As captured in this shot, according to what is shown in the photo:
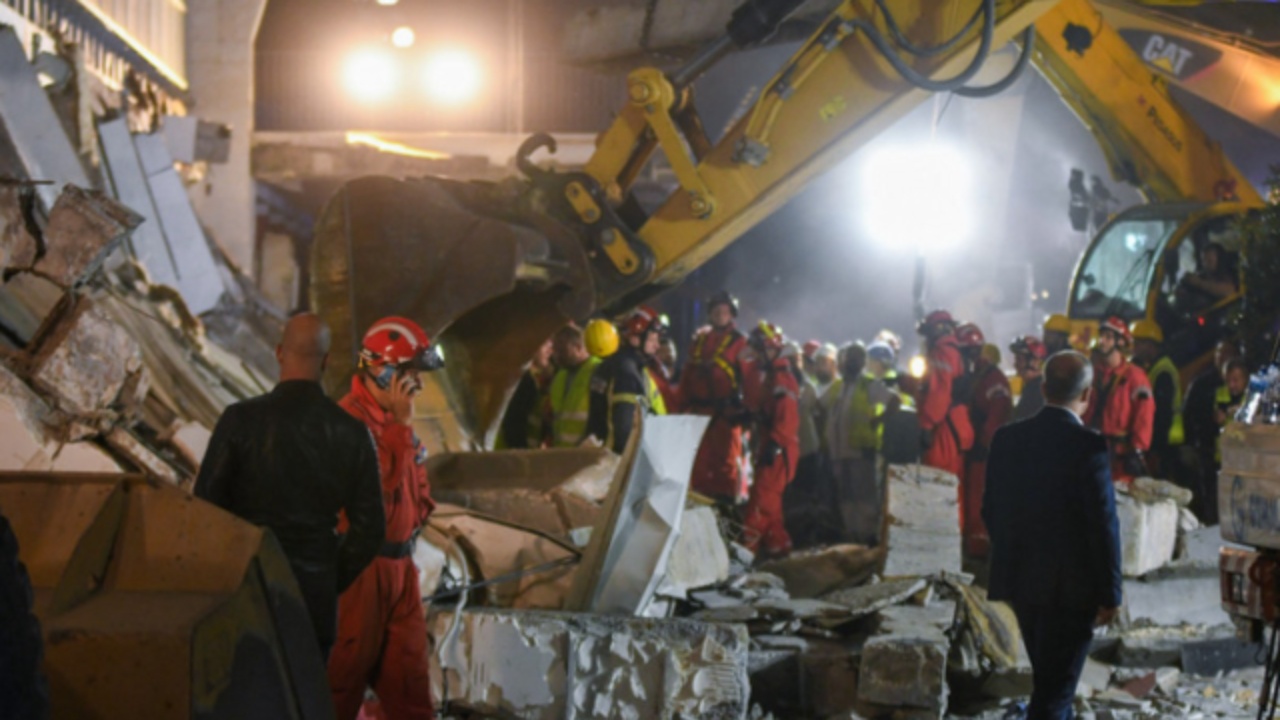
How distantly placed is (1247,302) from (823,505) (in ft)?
13.4

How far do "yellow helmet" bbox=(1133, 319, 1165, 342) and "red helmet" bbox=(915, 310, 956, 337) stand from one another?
175cm

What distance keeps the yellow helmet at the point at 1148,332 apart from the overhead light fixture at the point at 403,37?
16.8 meters

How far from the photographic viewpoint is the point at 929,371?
436 inches

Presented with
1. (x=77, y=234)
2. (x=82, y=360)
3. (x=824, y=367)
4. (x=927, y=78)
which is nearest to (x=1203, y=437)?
(x=824, y=367)

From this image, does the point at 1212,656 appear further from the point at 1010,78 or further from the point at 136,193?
the point at 136,193

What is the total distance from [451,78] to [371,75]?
1435 mm

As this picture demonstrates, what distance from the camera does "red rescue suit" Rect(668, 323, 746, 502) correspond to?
11.2m

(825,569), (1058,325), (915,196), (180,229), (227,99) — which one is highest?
(227,99)

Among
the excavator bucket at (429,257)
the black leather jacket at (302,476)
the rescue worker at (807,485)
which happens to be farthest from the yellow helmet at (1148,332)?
the black leather jacket at (302,476)

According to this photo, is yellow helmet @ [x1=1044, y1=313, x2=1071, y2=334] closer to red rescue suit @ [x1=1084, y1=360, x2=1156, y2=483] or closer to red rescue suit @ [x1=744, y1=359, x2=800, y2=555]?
red rescue suit @ [x1=1084, y1=360, x2=1156, y2=483]

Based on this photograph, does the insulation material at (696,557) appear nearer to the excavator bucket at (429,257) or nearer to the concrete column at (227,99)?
the excavator bucket at (429,257)

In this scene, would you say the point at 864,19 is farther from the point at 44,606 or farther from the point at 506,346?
the point at 44,606

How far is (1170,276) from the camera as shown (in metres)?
12.4

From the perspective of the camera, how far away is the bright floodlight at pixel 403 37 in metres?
25.6
